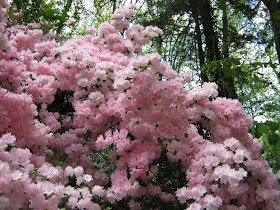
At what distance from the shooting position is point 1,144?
180 cm

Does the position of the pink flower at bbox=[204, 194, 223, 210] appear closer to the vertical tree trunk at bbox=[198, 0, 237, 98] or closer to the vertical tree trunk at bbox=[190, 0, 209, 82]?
the vertical tree trunk at bbox=[190, 0, 209, 82]

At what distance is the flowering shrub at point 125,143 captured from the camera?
210 cm

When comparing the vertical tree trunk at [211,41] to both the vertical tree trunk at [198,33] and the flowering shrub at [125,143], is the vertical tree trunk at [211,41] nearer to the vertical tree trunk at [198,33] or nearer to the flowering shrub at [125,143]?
the vertical tree trunk at [198,33]

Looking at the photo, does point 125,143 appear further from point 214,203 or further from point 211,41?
point 211,41

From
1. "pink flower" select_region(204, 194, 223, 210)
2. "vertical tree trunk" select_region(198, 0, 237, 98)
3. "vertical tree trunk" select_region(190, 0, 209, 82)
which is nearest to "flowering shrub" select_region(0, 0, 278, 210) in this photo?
"pink flower" select_region(204, 194, 223, 210)

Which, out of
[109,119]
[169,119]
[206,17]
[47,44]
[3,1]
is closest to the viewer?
[3,1]

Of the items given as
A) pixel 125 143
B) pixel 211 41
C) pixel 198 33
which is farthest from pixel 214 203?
pixel 211 41

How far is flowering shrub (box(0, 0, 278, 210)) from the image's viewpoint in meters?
2.10

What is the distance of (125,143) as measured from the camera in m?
2.50

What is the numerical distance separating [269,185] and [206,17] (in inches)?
143

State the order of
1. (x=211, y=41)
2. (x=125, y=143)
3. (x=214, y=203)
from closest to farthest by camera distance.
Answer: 1. (x=214, y=203)
2. (x=125, y=143)
3. (x=211, y=41)

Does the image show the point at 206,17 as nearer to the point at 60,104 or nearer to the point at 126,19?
the point at 126,19

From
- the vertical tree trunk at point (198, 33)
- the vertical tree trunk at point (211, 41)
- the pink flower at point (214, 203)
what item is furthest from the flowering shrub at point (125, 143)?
the vertical tree trunk at point (211, 41)

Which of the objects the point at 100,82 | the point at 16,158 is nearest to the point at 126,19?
the point at 100,82
